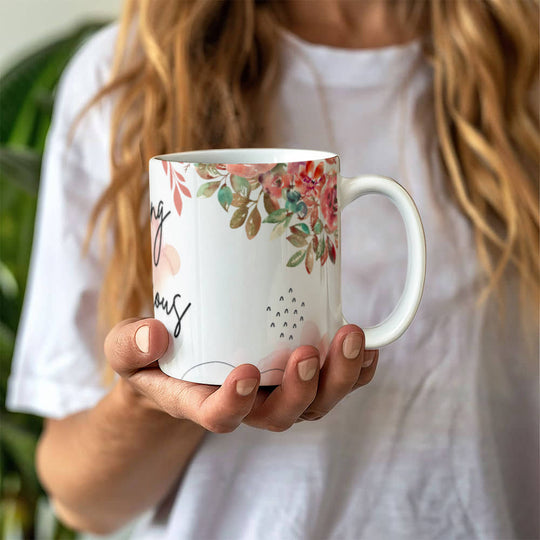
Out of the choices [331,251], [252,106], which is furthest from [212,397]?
[252,106]

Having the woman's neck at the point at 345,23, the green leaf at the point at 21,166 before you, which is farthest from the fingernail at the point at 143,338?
the green leaf at the point at 21,166

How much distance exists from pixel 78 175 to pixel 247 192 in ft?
1.40

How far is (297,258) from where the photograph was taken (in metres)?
0.44

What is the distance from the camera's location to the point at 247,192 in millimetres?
422

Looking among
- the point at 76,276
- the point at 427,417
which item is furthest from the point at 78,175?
the point at 427,417

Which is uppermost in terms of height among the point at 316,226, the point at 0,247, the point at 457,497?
the point at 316,226

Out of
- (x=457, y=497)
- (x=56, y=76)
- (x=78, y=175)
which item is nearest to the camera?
(x=457, y=497)

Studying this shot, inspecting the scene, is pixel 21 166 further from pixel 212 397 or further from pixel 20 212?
pixel 212 397

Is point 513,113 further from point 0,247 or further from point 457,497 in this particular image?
point 0,247

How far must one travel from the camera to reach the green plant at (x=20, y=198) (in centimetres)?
105

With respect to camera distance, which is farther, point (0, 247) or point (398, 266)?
point (0, 247)

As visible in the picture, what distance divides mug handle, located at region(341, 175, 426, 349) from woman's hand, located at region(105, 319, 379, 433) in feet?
0.09

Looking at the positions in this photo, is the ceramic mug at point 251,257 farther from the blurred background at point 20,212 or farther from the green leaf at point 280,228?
the blurred background at point 20,212

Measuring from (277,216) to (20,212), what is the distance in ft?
2.69
